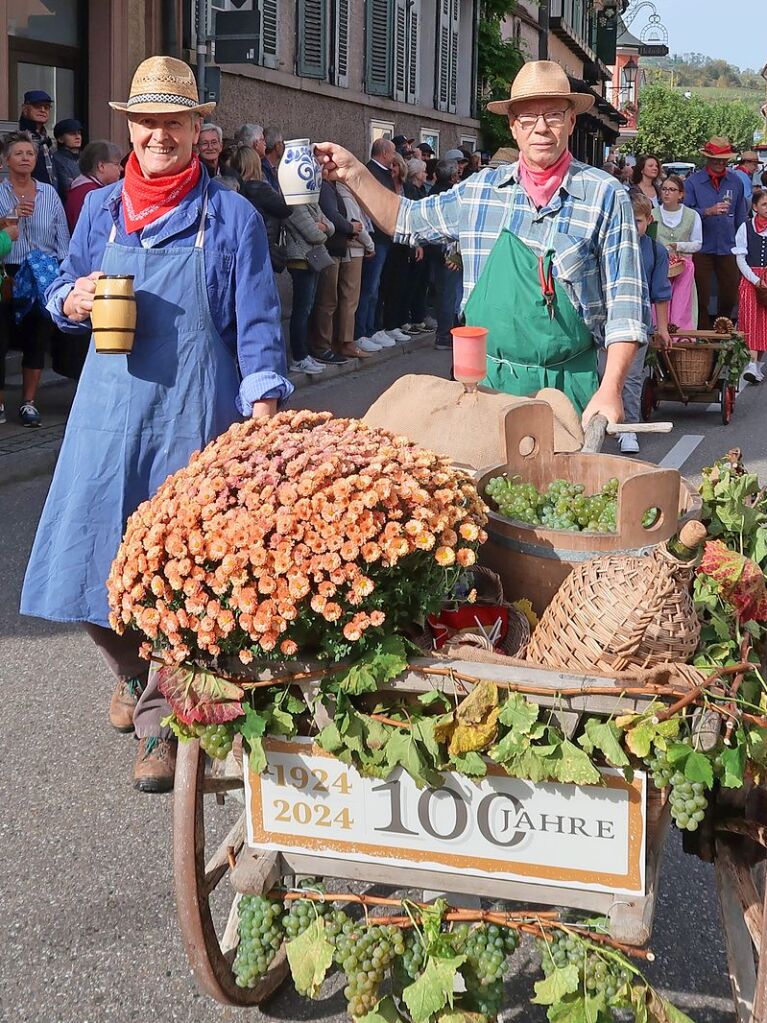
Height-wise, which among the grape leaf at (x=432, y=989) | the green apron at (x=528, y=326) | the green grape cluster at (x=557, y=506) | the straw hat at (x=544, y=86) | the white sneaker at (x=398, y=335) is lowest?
the grape leaf at (x=432, y=989)

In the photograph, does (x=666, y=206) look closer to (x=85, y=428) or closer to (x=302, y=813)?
(x=85, y=428)

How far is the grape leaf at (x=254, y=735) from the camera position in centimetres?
249

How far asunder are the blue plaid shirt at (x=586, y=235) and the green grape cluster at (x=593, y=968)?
1.95 meters

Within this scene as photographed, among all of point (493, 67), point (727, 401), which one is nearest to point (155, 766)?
point (727, 401)

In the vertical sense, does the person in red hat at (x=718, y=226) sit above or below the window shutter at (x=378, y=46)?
below

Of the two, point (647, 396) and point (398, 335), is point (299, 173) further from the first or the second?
point (398, 335)

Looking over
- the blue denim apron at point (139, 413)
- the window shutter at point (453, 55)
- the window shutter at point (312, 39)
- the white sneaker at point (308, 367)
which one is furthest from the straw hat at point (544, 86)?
the window shutter at point (453, 55)

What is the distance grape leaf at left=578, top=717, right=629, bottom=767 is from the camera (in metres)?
2.31

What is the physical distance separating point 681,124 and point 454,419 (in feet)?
352

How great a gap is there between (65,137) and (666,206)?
217 inches

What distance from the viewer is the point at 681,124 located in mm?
104125

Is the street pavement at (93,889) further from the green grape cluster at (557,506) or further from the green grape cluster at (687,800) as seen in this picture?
the green grape cluster at (557,506)

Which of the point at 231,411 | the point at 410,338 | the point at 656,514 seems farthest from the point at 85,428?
the point at 410,338

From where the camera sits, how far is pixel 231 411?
400 cm
